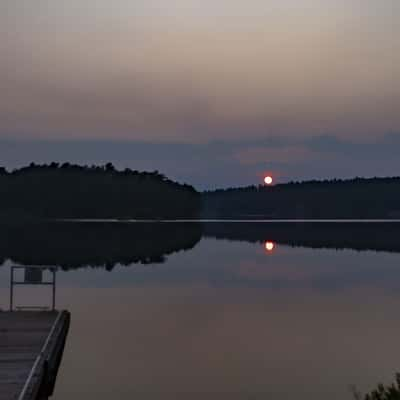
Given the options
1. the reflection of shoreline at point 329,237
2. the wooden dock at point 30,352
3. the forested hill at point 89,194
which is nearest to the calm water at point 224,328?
the wooden dock at point 30,352

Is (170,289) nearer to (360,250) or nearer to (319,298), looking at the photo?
(319,298)

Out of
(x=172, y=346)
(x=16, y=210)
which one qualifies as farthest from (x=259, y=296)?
(x=16, y=210)

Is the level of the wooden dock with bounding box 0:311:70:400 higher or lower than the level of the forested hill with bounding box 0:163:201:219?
lower

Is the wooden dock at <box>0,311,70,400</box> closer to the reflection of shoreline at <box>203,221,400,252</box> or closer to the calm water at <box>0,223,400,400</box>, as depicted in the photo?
the calm water at <box>0,223,400,400</box>

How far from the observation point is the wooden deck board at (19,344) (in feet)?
36.3

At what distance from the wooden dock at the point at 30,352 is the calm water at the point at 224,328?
849 millimetres

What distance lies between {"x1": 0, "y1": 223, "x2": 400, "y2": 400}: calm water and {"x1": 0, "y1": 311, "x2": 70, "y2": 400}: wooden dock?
85 cm

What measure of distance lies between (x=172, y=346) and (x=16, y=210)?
12592cm

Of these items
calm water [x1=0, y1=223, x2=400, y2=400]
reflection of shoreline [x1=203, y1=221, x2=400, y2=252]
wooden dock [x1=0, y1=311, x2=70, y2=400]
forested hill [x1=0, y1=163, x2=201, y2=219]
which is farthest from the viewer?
forested hill [x1=0, y1=163, x2=201, y2=219]

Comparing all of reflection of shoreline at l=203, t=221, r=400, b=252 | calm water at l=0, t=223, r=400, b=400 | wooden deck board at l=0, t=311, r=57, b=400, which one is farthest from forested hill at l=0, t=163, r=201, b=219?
wooden deck board at l=0, t=311, r=57, b=400

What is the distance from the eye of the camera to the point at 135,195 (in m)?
149

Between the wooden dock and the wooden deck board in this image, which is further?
the wooden deck board

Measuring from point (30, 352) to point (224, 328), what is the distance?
8.88 metres

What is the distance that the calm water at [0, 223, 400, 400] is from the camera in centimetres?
1446
